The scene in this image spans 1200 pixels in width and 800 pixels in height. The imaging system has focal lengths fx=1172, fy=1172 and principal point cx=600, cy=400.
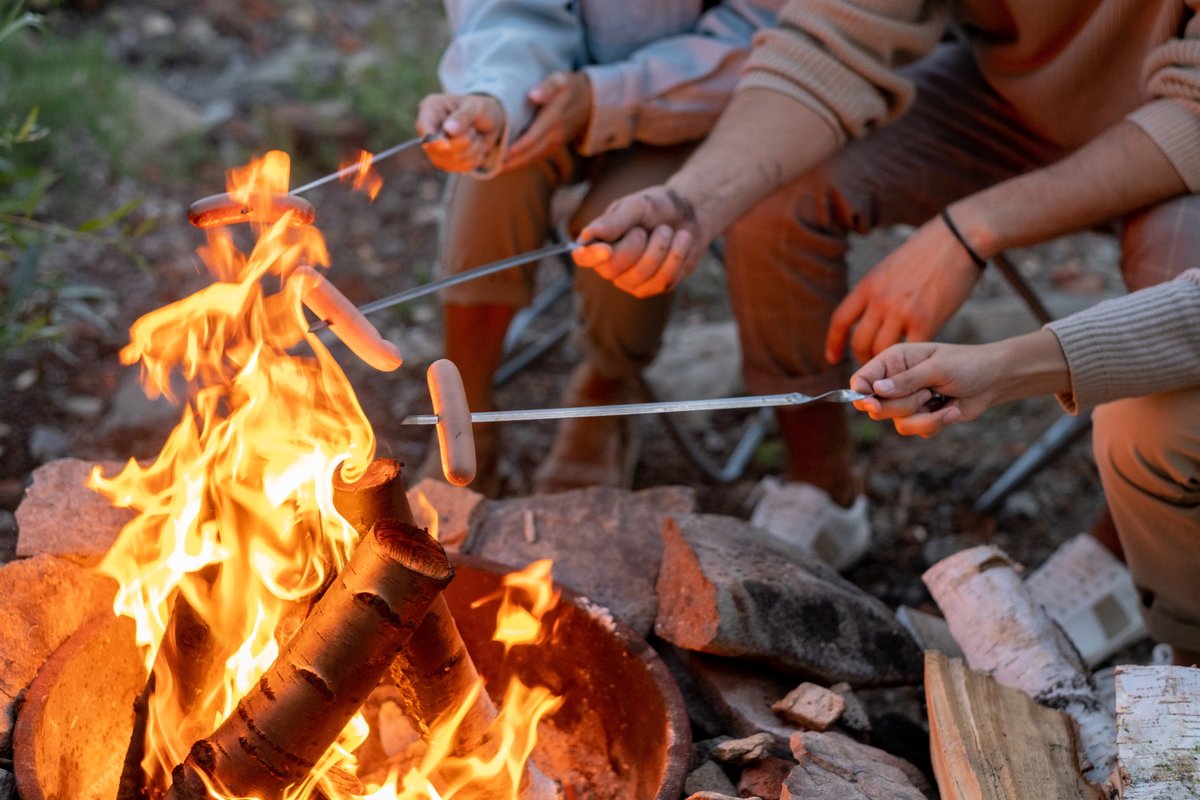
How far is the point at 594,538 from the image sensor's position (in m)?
2.23

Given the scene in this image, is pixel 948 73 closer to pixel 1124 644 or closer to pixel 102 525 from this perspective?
pixel 1124 644

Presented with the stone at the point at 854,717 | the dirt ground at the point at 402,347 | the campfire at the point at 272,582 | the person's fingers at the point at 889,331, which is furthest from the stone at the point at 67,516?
the person's fingers at the point at 889,331

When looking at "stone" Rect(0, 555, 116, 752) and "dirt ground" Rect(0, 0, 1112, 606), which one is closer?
"stone" Rect(0, 555, 116, 752)

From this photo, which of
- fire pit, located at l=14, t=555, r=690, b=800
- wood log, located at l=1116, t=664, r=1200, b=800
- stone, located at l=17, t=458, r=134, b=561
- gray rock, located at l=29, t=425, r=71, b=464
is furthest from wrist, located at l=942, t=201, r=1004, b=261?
gray rock, located at l=29, t=425, r=71, b=464

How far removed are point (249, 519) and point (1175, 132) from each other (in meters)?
1.63

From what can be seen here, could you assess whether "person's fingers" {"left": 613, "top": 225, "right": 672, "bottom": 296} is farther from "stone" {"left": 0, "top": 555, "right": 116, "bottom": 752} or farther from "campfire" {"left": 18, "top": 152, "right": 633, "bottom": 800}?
"stone" {"left": 0, "top": 555, "right": 116, "bottom": 752}

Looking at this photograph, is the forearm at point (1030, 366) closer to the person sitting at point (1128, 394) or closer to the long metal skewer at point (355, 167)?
the person sitting at point (1128, 394)

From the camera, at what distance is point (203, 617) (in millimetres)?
1611

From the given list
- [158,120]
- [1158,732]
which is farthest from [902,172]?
[158,120]

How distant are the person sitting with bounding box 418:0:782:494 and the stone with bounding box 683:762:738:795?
112 centimetres

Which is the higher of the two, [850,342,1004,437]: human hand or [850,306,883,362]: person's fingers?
[850,342,1004,437]: human hand

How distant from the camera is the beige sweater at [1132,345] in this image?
1.76 m

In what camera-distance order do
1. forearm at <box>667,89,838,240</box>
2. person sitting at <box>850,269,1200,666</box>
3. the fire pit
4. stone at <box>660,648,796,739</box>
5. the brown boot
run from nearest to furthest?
the fire pit
person sitting at <box>850,269,1200,666</box>
stone at <box>660,648,796,739</box>
forearm at <box>667,89,838,240</box>
the brown boot

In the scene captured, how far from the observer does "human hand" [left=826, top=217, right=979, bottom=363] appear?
206 centimetres
